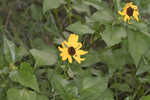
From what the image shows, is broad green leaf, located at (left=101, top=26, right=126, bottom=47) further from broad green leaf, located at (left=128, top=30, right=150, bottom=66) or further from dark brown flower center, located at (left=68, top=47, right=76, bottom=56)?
dark brown flower center, located at (left=68, top=47, right=76, bottom=56)

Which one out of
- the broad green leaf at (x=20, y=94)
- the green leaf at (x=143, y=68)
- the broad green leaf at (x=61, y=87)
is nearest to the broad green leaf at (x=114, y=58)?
the green leaf at (x=143, y=68)

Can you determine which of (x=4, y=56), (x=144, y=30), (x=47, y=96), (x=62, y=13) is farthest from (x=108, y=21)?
(x=62, y=13)

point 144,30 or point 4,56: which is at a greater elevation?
point 144,30

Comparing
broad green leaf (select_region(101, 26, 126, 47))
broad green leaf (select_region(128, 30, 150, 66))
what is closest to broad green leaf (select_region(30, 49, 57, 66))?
broad green leaf (select_region(101, 26, 126, 47))

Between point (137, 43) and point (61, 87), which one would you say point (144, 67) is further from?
point (61, 87)

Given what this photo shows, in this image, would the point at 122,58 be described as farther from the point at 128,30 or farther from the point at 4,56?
the point at 4,56

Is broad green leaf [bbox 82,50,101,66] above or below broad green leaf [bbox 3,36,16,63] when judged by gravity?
below
